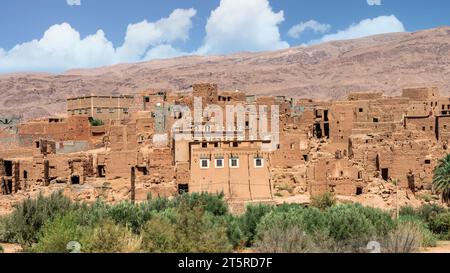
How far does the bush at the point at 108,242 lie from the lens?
34.8 ft

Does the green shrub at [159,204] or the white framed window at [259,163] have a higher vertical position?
the white framed window at [259,163]

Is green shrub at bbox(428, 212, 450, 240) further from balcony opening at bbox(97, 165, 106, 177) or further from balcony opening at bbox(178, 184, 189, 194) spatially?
balcony opening at bbox(97, 165, 106, 177)

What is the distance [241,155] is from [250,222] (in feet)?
32.7

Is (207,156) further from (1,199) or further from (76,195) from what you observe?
(1,199)

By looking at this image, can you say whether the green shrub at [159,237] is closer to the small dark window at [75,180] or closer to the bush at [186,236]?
the bush at [186,236]

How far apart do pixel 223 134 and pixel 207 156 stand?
2.59m

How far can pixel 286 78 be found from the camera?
96.7m

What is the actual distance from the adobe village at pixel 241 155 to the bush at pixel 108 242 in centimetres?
1292

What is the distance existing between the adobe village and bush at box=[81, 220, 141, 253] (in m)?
12.9

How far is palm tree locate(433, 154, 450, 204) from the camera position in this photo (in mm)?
24078

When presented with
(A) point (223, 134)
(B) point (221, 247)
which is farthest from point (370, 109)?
(B) point (221, 247)
